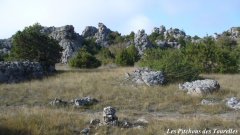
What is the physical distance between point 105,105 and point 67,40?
3191cm

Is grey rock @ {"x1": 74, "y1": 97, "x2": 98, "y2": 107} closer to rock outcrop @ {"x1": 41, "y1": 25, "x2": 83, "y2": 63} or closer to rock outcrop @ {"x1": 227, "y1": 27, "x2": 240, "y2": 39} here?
rock outcrop @ {"x1": 41, "y1": 25, "x2": 83, "y2": 63}

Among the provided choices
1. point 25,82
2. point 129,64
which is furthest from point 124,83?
point 129,64

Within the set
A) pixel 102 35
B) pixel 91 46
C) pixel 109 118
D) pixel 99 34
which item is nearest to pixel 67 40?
pixel 91 46

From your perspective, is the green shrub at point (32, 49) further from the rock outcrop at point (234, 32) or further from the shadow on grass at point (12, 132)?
the rock outcrop at point (234, 32)

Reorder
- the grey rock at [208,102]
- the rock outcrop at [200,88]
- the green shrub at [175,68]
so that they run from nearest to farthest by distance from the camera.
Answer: the grey rock at [208,102], the rock outcrop at [200,88], the green shrub at [175,68]

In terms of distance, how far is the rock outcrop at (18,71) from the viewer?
89.5 ft

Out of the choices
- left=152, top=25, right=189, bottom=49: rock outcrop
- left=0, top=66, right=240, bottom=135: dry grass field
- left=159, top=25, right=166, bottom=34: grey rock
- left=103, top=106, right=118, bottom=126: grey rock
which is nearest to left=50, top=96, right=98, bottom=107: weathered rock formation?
left=0, top=66, right=240, bottom=135: dry grass field

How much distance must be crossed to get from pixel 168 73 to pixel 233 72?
9.49 m

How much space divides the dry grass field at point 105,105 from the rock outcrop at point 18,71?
1299 mm

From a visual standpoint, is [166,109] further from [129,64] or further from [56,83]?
[129,64]

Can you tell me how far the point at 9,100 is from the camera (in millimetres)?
20531

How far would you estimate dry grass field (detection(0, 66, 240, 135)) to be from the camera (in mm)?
13344

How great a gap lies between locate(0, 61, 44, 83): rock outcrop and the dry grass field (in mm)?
1299

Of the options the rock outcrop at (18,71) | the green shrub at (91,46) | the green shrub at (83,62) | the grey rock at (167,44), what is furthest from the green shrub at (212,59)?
the green shrub at (91,46)
